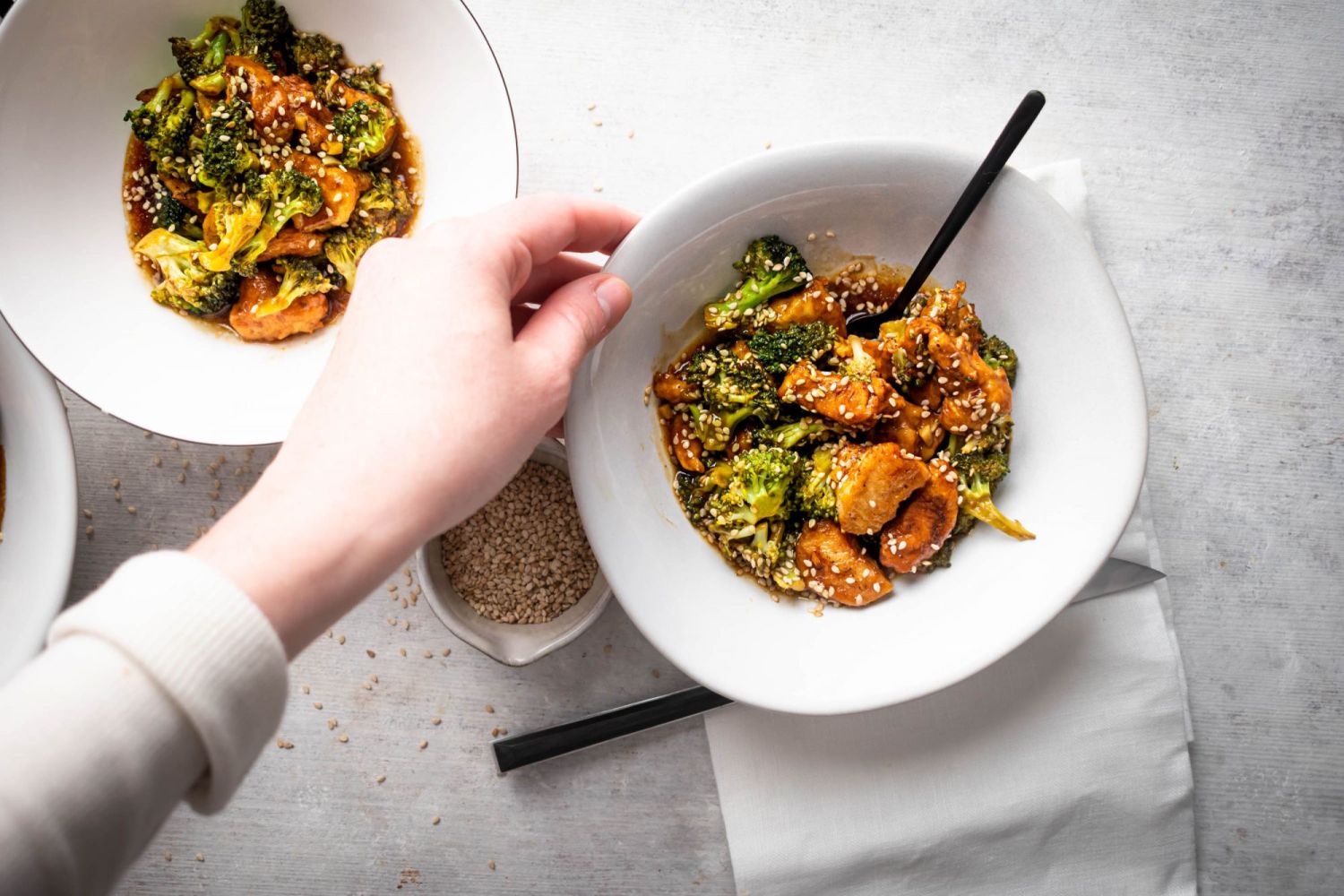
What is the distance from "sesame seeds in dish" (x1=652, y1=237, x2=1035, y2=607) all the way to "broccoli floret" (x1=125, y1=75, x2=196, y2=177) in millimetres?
1215

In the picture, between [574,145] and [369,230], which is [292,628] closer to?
[369,230]

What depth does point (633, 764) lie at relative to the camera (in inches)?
89.6

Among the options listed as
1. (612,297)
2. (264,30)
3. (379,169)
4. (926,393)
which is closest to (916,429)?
(926,393)

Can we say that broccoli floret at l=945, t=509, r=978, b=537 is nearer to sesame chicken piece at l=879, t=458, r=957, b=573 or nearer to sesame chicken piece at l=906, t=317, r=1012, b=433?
sesame chicken piece at l=879, t=458, r=957, b=573

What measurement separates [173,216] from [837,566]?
1.73 metres

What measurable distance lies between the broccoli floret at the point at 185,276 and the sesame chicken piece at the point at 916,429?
1542mm

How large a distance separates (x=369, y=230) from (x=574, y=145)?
0.57m

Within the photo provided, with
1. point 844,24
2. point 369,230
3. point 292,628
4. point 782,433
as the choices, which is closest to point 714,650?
point 782,433

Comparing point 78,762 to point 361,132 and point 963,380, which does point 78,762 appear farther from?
point 963,380

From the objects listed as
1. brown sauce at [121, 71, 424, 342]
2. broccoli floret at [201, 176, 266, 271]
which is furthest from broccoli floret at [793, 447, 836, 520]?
broccoli floret at [201, 176, 266, 271]

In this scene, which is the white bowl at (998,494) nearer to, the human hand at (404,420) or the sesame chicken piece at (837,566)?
the sesame chicken piece at (837,566)

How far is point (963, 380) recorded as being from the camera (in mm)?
1830

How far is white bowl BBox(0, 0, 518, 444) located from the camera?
1.91 m

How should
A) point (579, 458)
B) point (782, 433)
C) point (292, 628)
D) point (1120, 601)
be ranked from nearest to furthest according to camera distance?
point (292, 628) → point (579, 458) → point (782, 433) → point (1120, 601)
